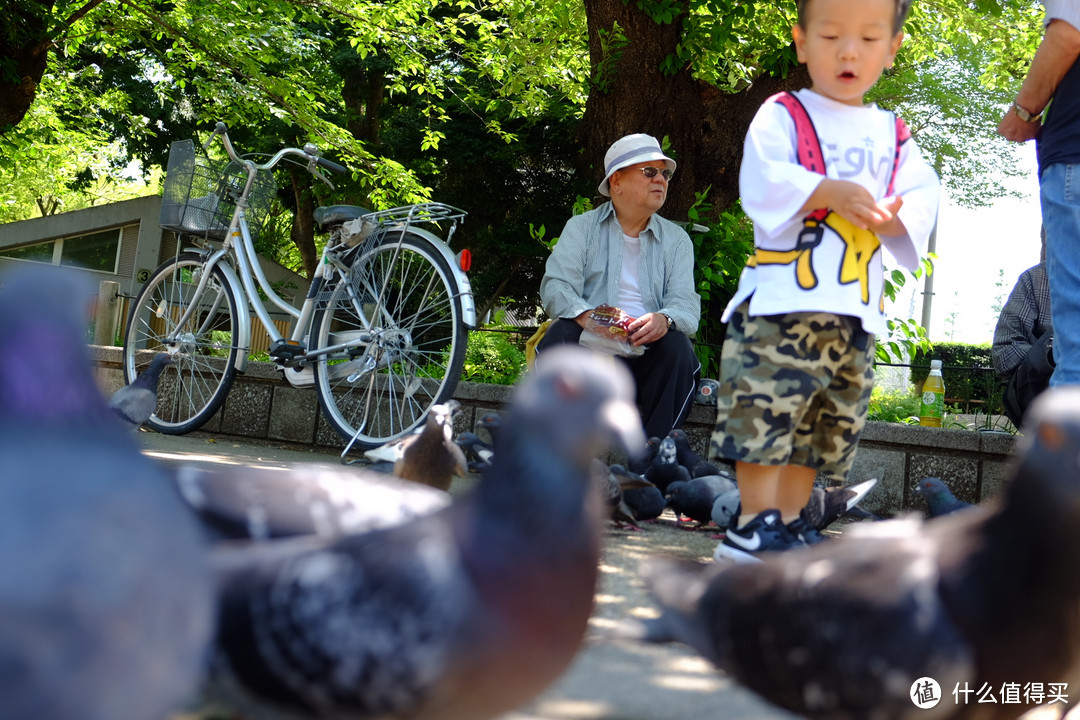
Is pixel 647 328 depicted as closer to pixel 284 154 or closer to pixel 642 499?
pixel 642 499

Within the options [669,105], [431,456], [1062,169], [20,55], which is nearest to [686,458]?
[431,456]

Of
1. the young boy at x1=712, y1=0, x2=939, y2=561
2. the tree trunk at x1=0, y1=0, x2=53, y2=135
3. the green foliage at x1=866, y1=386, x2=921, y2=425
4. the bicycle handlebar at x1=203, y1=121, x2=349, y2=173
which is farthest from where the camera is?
the tree trunk at x1=0, y1=0, x2=53, y2=135

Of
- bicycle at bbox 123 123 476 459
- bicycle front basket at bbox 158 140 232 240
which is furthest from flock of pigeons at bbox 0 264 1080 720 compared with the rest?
bicycle front basket at bbox 158 140 232 240

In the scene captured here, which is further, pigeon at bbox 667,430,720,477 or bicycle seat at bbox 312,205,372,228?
bicycle seat at bbox 312,205,372,228

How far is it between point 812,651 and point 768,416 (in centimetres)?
147

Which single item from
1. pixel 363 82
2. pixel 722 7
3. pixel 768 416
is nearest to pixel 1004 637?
pixel 768 416

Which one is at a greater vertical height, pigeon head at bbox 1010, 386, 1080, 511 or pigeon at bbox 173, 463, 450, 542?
pigeon head at bbox 1010, 386, 1080, 511

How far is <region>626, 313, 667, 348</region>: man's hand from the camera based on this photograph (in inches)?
192

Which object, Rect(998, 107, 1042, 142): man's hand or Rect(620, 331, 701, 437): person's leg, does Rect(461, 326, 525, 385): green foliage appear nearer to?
Rect(620, 331, 701, 437): person's leg

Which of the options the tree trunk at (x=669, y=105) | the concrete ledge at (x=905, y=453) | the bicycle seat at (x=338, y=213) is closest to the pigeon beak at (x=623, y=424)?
the bicycle seat at (x=338, y=213)

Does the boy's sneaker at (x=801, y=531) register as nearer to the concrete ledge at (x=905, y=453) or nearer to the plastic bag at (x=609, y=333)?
the plastic bag at (x=609, y=333)

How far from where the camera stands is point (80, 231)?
22.8m

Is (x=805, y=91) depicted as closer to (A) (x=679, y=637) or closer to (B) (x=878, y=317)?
(B) (x=878, y=317)

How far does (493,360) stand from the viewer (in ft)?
27.8
